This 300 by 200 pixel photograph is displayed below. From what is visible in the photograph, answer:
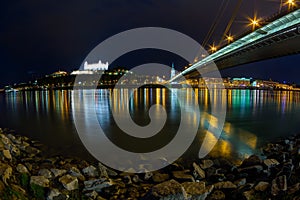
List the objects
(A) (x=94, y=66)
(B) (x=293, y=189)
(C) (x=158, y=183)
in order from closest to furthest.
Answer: (B) (x=293, y=189), (C) (x=158, y=183), (A) (x=94, y=66)

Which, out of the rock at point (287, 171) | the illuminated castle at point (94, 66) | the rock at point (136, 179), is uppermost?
the illuminated castle at point (94, 66)

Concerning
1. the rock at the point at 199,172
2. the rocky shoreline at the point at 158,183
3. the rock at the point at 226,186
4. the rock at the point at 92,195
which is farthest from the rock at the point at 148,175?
the rock at the point at 226,186

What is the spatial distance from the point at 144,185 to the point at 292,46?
20.7 metres

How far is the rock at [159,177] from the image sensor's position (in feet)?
17.1

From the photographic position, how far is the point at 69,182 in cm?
453

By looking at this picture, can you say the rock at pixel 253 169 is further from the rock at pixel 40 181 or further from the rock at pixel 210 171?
the rock at pixel 40 181

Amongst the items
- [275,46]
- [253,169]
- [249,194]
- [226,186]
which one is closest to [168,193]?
[249,194]

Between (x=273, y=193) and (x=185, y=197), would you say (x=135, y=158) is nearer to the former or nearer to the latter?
(x=185, y=197)

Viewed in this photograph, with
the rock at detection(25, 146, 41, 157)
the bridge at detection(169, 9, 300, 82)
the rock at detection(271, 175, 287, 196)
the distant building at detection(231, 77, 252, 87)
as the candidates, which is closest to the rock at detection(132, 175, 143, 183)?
Result: the rock at detection(271, 175, 287, 196)

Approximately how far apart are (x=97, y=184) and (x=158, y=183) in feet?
4.49

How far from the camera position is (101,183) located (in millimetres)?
4734

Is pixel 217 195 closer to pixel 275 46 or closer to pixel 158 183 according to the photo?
pixel 158 183

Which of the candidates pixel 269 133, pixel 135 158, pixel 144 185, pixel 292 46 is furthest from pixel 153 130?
pixel 292 46

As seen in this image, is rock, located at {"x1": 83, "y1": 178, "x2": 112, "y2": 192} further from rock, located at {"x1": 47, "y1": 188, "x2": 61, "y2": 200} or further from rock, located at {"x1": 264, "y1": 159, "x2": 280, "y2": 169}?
rock, located at {"x1": 264, "y1": 159, "x2": 280, "y2": 169}
